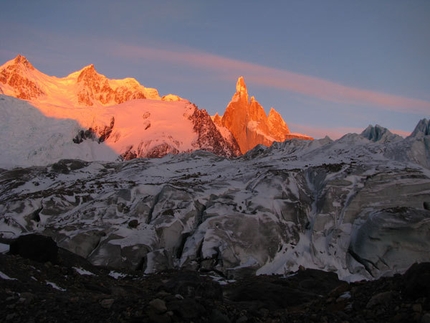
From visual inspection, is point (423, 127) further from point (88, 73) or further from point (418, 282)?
point (88, 73)

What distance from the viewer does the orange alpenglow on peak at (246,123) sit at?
602 ft

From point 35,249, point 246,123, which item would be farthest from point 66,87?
point 35,249

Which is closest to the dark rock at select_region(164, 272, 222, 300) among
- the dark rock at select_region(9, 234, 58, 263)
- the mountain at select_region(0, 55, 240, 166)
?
the dark rock at select_region(9, 234, 58, 263)

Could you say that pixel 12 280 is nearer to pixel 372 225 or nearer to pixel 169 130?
pixel 372 225

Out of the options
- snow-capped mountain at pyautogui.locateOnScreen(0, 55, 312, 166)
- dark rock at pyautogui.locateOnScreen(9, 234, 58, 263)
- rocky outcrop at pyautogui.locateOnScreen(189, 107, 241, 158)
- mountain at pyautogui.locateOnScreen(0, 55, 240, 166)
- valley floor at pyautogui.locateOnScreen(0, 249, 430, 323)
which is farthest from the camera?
rocky outcrop at pyautogui.locateOnScreen(189, 107, 241, 158)

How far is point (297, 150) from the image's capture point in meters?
62.3

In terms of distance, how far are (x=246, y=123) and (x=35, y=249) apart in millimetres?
170943

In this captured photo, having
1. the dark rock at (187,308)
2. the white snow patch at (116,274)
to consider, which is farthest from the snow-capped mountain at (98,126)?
the dark rock at (187,308)

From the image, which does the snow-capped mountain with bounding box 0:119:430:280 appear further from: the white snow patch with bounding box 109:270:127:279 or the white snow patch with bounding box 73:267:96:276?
the white snow patch with bounding box 73:267:96:276

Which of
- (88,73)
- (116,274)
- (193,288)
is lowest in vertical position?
(116,274)

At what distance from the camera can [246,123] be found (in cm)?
18875

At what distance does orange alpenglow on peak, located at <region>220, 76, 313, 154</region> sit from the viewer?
184m

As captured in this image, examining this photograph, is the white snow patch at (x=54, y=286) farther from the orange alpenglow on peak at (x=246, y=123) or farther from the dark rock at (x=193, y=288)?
the orange alpenglow on peak at (x=246, y=123)

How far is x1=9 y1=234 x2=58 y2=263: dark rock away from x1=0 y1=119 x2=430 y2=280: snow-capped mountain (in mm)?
10324
